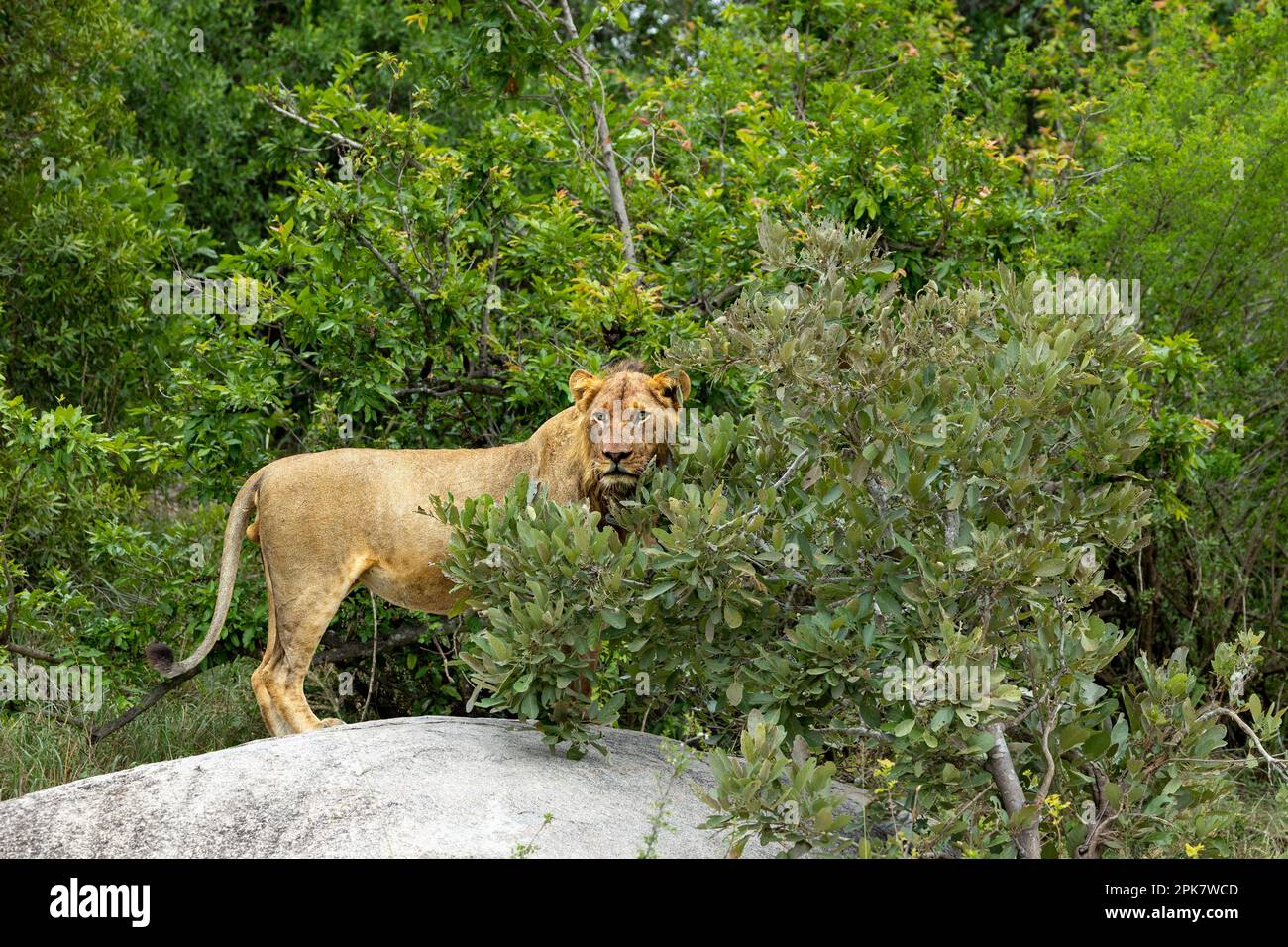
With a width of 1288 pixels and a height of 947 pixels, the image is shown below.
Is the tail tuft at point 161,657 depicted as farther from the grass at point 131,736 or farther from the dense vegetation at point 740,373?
the grass at point 131,736

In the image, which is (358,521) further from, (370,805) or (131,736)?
(131,736)

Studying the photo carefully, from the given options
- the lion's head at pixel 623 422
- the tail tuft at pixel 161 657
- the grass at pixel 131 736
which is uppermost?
the lion's head at pixel 623 422

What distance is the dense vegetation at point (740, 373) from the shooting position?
17.9 ft

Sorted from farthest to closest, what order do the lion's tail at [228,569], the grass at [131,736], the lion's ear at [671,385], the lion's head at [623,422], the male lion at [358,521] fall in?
1. the grass at [131,736]
2. the lion's tail at [228,569]
3. the male lion at [358,521]
4. the lion's ear at [671,385]
5. the lion's head at [623,422]

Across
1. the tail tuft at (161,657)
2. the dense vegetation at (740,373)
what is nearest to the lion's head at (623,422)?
the dense vegetation at (740,373)

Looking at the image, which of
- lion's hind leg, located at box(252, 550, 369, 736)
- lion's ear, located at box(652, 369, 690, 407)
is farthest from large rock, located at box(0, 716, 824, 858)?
lion's ear, located at box(652, 369, 690, 407)

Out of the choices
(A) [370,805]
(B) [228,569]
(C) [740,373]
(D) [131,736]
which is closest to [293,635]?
(B) [228,569]

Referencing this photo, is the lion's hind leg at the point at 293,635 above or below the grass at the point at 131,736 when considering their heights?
above

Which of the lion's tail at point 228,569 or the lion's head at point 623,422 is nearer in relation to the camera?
the lion's head at point 623,422

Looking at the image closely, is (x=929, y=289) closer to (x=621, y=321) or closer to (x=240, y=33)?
(x=621, y=321)

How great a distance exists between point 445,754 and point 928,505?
2059 millimetres

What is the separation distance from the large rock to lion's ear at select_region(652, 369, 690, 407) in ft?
4.59

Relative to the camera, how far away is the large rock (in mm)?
5293

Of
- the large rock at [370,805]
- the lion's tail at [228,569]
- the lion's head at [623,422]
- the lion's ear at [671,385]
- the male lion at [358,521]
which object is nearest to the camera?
the large rock at [370,805]
